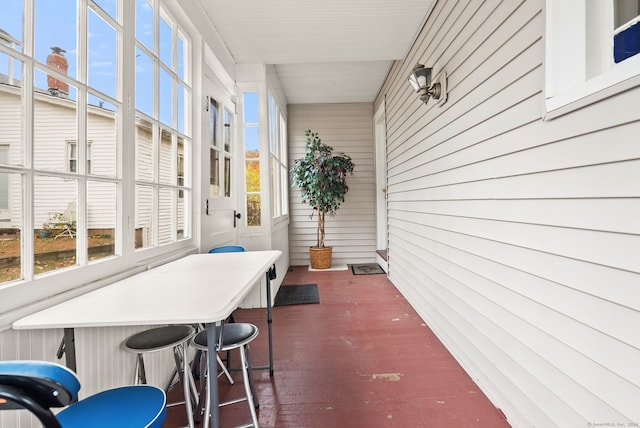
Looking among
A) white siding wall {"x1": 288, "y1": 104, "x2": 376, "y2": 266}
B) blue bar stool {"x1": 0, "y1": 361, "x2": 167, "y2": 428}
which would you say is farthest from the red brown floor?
white siding wall {"x1": 288, "y1": 104, "x2": 376, "y2": 266}

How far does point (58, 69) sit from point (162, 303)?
106 cm

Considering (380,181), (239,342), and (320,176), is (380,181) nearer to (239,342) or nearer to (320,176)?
(320,176)

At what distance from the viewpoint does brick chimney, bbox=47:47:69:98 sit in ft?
4.11

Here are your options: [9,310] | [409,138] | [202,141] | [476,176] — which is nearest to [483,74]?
[476,176]

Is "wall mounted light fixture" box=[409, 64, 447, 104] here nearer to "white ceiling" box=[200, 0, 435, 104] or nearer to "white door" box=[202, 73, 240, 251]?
"white ceiling" box=[200, 0, 435, 104]

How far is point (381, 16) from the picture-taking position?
285cm

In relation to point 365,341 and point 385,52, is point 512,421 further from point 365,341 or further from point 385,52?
point 385,52

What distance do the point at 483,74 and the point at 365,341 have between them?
218 cm

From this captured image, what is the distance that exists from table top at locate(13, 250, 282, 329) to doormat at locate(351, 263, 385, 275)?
141 inches

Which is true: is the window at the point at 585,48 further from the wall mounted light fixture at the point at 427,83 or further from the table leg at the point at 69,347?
the table leg at the point at 69,347

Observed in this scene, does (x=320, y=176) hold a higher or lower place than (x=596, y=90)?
higher

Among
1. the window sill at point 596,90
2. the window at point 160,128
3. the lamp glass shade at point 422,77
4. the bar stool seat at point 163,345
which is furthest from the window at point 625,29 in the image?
the window at point 160,128

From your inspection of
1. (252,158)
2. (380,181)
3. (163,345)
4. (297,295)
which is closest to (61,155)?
(163,345)

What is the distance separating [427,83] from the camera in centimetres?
272
